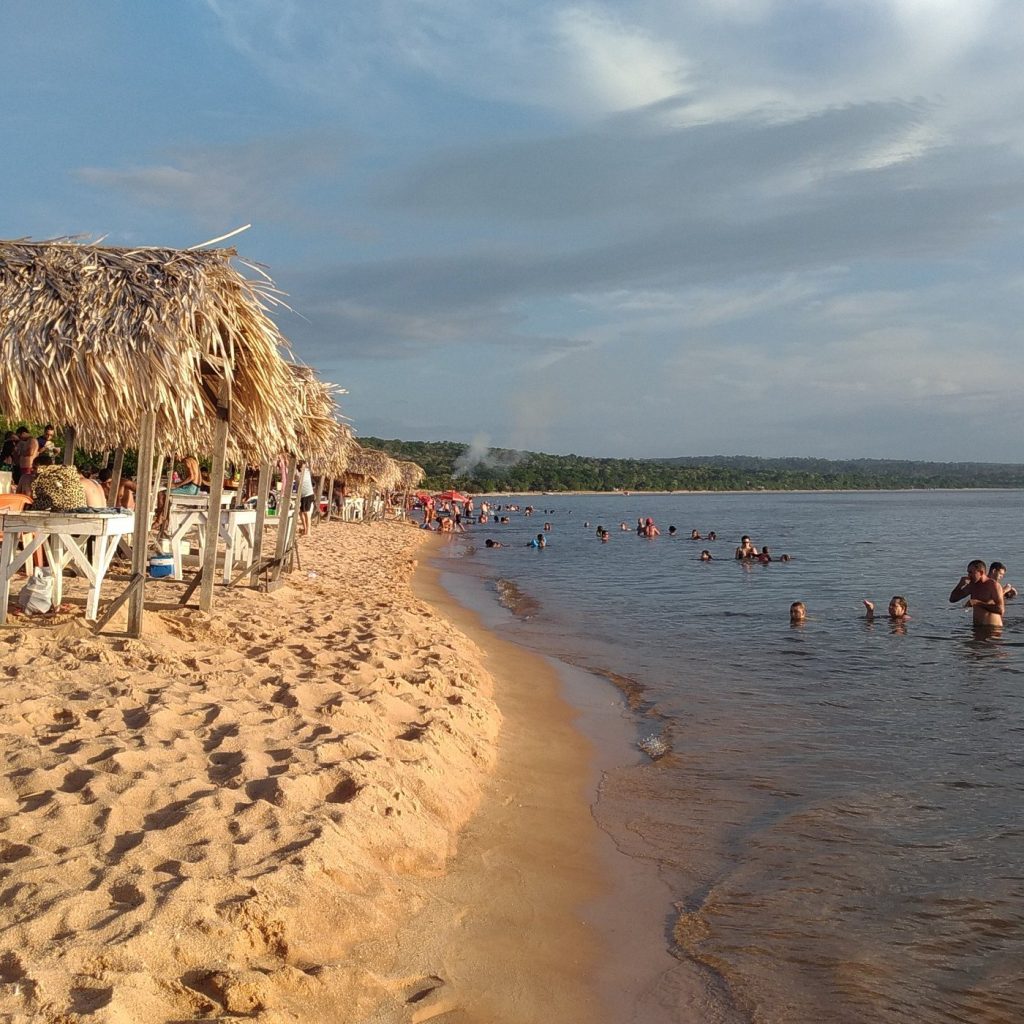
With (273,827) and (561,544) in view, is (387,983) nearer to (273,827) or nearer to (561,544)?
(273,827)

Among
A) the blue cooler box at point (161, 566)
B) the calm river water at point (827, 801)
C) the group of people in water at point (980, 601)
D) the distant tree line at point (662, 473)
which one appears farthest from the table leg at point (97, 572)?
the distant tree line at point (662, 473)

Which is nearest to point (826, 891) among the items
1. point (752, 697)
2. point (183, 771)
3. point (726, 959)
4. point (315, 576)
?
point (726, 959)

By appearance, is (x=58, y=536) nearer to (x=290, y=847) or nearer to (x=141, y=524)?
(x=141, y=524)

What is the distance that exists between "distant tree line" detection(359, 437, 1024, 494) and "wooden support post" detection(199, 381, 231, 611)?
71714mm

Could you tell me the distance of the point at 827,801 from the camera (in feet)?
18.1

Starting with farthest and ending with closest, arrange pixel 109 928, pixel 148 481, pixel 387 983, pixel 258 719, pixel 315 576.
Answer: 1. pixel 315 576
2. pixel 148 481
3. pixel 258 719
4. pixel 387 983
5. pixel 109 928

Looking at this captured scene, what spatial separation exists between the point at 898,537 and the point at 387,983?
3641 centimetres

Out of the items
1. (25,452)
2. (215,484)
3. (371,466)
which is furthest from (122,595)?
(371,466)

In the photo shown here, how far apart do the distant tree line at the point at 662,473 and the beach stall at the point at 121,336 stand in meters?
72.9

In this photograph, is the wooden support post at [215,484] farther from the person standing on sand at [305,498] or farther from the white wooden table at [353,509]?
the white wooden table at [353,509]

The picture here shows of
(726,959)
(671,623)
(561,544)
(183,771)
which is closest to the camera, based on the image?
(726,959)

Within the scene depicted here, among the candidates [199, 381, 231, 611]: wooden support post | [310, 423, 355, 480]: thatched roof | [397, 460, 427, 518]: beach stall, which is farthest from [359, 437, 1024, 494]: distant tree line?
[199, 381, 231, 611]: wooden support post

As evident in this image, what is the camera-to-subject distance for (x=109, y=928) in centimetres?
276

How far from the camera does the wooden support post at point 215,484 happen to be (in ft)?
22.6
